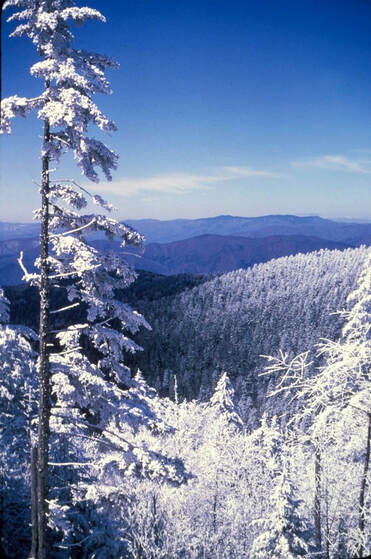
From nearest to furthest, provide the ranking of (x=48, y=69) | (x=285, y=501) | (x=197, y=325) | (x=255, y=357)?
1. (x=48, y=69)
2. (x=285, y=501)
3. (x=255, y=357)
4. (x=197, y=325)

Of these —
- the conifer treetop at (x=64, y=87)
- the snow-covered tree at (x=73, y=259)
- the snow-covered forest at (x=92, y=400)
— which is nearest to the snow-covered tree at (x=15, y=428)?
the snow-covered forest at (x=92, y=400)

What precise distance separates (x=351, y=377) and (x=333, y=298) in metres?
172

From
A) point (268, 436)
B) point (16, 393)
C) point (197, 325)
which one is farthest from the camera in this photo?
point (197, 325)

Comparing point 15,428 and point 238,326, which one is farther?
point 238,326

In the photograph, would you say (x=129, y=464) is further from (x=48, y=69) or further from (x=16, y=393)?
(x=48, y=69)

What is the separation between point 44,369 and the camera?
575 cm

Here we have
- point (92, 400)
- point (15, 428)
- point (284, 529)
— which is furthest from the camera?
point (284, 529)

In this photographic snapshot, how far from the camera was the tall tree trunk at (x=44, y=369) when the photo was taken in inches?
218

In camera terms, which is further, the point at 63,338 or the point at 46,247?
the point at 63,338

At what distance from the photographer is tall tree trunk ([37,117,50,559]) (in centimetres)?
553

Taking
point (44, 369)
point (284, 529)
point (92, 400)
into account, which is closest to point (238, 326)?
point (284, 529)

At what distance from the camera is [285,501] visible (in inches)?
431

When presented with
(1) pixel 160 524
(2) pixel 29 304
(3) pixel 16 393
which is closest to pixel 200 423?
(1) pixel 160 524

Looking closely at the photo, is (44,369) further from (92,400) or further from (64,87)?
(64,87)
